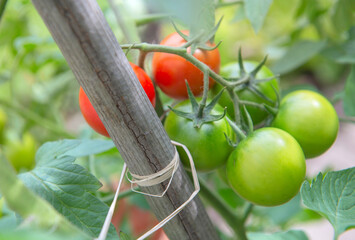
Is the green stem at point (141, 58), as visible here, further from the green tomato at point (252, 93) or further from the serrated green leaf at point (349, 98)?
the serrated green leaf at point (349, 98)

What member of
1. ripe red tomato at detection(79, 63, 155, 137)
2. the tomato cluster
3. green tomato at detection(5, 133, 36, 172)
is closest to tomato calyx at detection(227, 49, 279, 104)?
the tomato cluster

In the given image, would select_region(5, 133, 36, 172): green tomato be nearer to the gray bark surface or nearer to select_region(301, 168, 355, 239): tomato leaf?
the gray bark surface

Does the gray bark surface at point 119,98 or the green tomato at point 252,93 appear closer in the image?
the gray bark surface at point 119,98

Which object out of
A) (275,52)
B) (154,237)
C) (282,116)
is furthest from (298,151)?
(275,52)

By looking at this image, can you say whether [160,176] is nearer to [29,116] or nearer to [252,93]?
[252,93]

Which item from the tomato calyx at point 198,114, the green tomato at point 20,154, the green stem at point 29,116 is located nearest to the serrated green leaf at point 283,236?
the tomato calyx at point 198,114

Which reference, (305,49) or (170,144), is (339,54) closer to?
(305,49)

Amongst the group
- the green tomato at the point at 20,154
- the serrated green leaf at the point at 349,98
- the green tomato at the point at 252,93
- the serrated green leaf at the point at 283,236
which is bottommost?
the serrated green leaf at the point at 283,236

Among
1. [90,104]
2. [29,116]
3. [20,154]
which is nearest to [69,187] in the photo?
[90,104]
